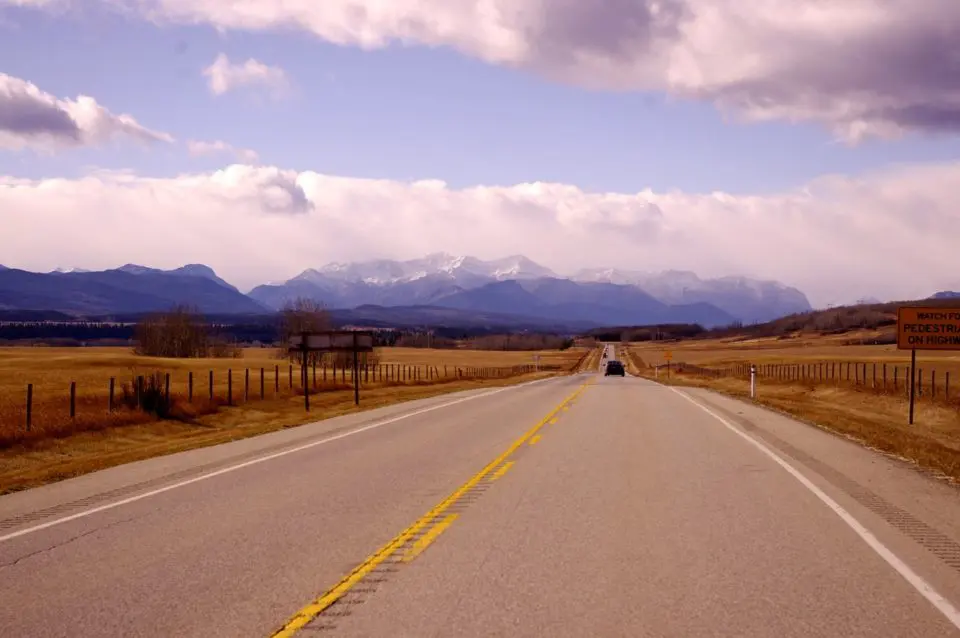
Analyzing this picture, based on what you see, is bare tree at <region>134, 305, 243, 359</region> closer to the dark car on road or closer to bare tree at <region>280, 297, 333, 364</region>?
bare tree at <region>280, 297, 333, 364</region>

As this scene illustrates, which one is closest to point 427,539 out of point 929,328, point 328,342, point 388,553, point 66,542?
point 388,553

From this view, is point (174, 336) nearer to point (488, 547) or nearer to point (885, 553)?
point (488, 547)

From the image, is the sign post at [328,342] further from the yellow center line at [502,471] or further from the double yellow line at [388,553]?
the double yellow line at [388,553]

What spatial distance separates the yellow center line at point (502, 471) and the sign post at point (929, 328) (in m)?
19.6

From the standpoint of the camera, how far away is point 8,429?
23078 mm

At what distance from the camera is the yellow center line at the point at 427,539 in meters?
8.83

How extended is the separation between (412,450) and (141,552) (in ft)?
30.8

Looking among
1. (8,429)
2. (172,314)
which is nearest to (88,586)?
(8,429)

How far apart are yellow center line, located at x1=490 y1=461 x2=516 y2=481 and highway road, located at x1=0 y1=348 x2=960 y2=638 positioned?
0.03m

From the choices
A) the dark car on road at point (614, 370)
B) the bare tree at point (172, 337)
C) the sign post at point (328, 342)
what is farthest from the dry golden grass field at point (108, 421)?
the bare tree at point (172, 337)

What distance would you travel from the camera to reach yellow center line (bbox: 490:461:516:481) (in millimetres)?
14234

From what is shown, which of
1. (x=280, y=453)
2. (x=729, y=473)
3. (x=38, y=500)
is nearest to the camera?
(x=38, y=500)

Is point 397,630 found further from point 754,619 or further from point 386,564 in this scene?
point 754,619

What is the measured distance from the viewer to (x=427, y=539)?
9.53 metres
